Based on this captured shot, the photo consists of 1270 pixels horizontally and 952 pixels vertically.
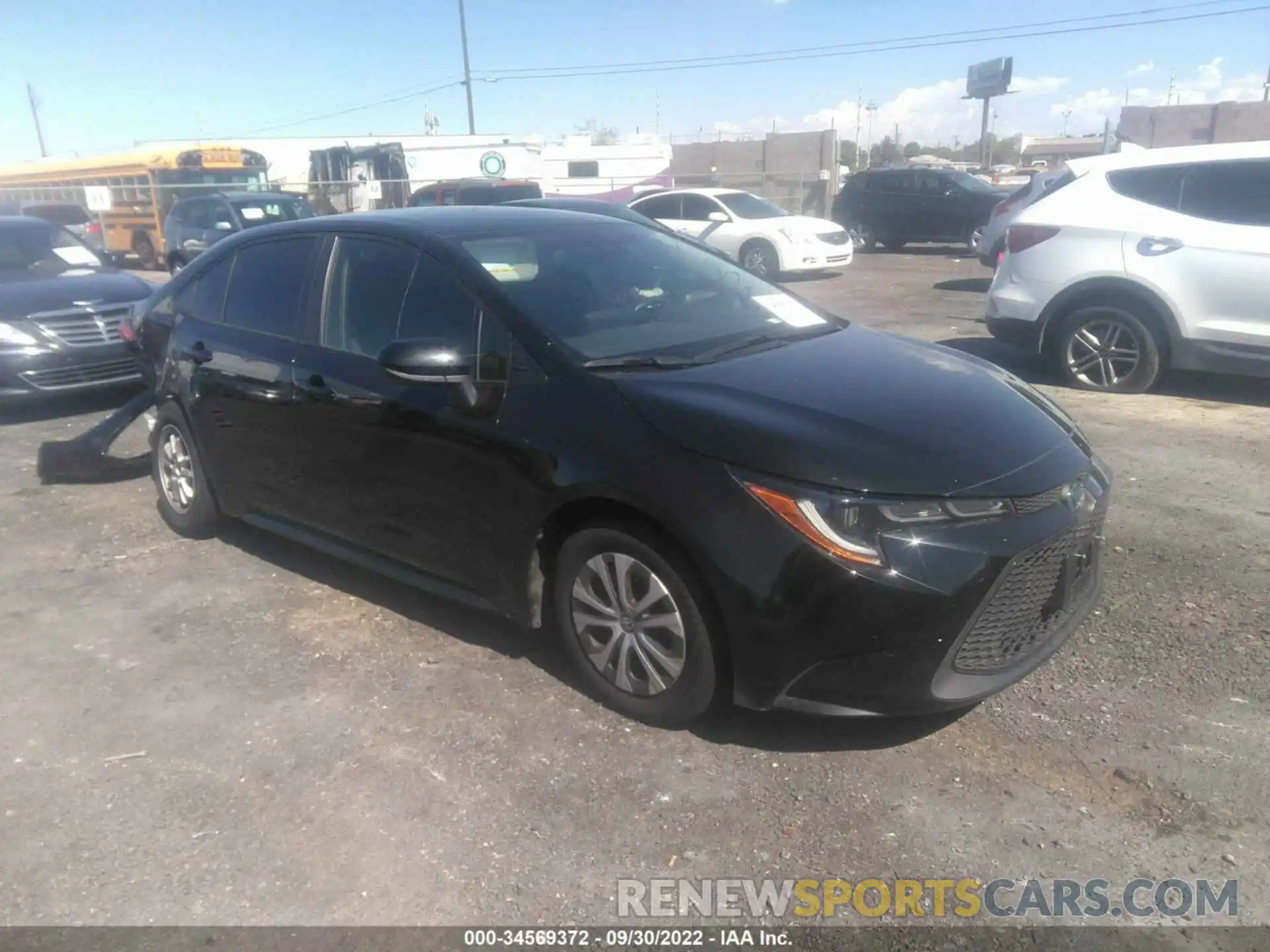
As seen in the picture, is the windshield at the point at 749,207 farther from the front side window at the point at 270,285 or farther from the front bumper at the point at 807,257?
the front side window at the point at 270,285

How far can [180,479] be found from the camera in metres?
5.35

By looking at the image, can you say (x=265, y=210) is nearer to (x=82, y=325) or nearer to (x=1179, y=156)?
(x=82, y=325)

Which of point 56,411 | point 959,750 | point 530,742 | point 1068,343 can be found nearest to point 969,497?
point 959,750

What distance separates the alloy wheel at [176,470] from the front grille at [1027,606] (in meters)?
3.95

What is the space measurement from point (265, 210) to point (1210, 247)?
1580cm

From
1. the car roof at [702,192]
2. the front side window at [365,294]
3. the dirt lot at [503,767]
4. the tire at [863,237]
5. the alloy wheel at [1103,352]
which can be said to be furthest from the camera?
the tire at [863,237]

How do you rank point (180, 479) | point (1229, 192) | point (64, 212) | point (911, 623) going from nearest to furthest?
point (911, 623), point (180, 479), point (1229, 192), point (64, 212)

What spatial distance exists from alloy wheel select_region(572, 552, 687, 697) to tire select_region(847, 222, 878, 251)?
2001 centimetres

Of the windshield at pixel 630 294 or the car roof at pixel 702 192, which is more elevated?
the windshield at pixel 630 294

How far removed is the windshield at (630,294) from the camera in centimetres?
369

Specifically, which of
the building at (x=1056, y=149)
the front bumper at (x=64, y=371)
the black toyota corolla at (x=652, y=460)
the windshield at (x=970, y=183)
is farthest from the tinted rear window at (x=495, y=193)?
the building at (x=1056, y=149)

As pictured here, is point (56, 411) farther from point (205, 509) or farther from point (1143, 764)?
point (1143, 764)

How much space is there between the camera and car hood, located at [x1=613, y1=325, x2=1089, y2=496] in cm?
296

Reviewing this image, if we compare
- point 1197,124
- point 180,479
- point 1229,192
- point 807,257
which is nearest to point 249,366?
point 180,479
